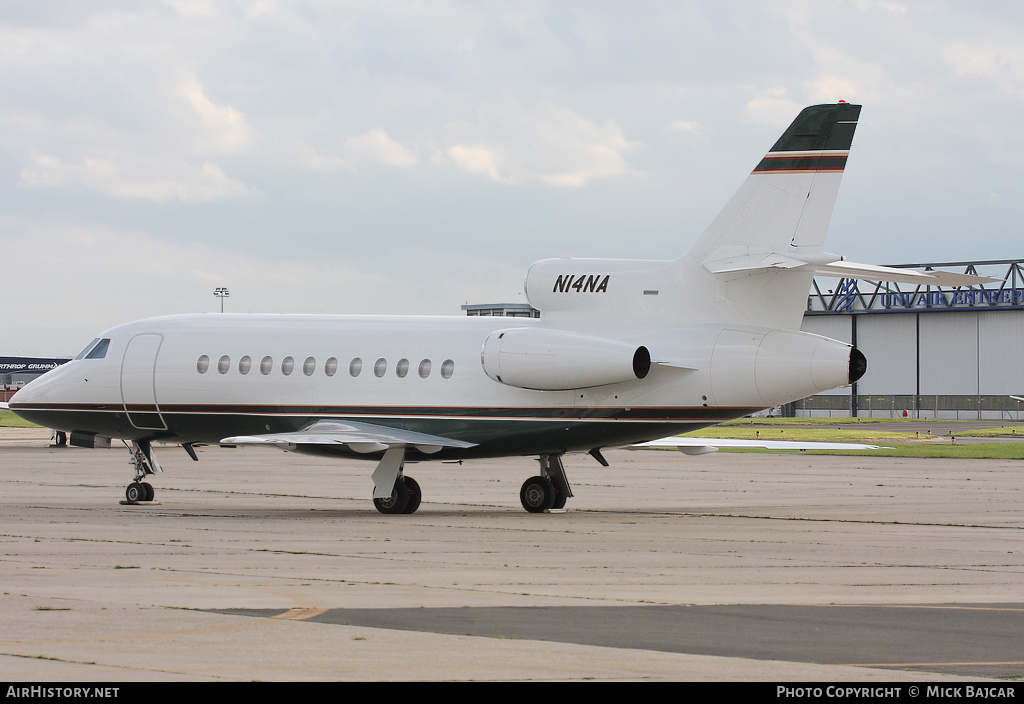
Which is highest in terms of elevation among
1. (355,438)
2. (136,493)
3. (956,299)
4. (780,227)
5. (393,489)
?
(956,299)

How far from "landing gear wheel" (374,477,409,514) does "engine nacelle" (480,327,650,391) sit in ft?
8.97

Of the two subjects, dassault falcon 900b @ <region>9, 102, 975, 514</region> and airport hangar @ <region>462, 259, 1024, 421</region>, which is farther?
airport hangar @ <region>462, 259, 1024, 421</region>

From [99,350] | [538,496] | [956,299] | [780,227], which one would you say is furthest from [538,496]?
[956,299]

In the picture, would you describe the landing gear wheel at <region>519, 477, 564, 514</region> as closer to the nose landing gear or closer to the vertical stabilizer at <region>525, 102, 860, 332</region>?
the vertical stabilizer at <region>525, 102, 860, 332</region>

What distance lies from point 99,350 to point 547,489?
1030cm

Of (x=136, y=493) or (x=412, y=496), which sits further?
(x=136, y=493)

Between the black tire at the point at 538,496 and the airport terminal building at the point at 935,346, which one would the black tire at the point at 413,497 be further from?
the airport terminal building at the point at 935,346

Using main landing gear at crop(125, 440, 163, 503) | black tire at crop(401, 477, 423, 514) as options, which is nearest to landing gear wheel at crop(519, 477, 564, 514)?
black tire at crop(401, 477, 423, 514)

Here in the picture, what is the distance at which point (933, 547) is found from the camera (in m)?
16.8

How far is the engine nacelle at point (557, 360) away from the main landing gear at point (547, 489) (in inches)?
95.2

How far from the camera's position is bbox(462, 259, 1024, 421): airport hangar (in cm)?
9256

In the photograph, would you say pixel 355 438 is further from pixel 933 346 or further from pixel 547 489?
pixel 933 346

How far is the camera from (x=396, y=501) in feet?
73.5

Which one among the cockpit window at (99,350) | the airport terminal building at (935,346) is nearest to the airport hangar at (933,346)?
the airport terminal building at (935,346)
